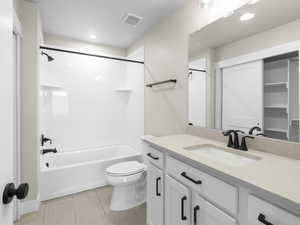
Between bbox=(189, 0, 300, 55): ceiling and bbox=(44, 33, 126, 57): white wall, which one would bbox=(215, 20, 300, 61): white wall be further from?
bbox=(44, 33, 126, 57): white wall

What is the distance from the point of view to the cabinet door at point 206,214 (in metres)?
0.80

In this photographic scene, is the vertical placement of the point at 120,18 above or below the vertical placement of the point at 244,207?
above

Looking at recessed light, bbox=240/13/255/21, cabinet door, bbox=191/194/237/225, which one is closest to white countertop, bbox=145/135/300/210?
cabinet door, bbox=191/194/237/225

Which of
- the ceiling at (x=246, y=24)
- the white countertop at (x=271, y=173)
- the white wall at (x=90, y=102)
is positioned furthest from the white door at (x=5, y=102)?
the white wall at (x=90, y=102)

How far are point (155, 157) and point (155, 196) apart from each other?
0.35 metres

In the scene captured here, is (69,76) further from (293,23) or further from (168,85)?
(293,23)

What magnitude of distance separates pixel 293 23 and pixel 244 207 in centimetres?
119

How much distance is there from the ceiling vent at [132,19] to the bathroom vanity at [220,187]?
67.0 inches

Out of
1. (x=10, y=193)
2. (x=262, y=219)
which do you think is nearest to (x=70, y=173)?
(x=10, y=193)

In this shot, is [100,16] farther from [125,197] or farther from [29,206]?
[29,206]

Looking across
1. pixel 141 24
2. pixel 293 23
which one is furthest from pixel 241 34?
pixel 141 24

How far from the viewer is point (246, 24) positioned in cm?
131

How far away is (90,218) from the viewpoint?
5.77ft

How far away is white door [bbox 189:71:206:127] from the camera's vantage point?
1.71 m
